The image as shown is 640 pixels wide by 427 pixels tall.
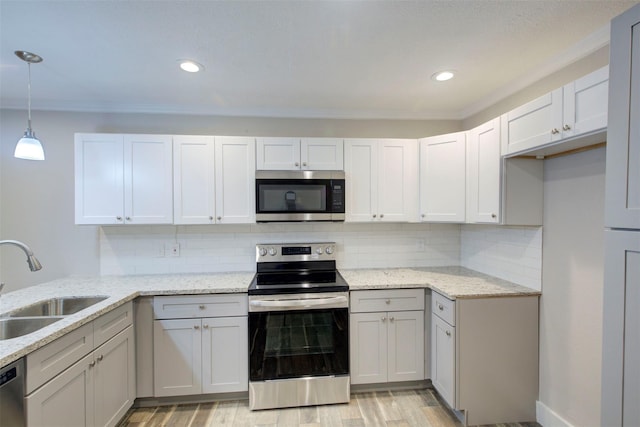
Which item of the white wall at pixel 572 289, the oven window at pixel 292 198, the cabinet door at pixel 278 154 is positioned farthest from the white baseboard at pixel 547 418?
the cabinet door at pixel 278 154

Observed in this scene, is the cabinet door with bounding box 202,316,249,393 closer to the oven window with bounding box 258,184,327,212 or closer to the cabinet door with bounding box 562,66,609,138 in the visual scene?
the oven window with bounding box 258,184,327,212

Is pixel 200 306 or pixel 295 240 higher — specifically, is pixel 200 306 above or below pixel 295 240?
below

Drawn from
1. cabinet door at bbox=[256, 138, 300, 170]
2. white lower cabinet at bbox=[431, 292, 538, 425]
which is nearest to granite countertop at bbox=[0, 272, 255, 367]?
cabinet door at bbox=[256, 138, 300, 170]

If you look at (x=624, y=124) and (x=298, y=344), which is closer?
(x=624, y=124)

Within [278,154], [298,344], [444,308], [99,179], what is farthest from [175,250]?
[444,308]

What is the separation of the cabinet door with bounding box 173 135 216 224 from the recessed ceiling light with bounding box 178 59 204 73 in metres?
0.59

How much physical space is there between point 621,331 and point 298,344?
1832 mm

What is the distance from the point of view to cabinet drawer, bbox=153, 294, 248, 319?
211cm

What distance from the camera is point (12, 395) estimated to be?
46.4 inches

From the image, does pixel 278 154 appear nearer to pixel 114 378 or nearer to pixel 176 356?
pixel 176 356

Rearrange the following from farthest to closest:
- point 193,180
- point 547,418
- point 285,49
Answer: point 193,180 < point 547,418 < point 285,49

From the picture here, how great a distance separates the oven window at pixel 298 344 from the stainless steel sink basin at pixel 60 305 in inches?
45.2

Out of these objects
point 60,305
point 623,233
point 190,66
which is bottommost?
point 60,305

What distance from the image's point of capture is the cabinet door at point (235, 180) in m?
2.42
